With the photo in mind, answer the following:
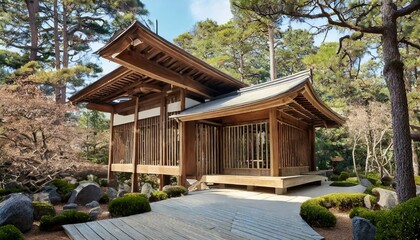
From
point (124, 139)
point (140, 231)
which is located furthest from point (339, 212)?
point (124, 139)

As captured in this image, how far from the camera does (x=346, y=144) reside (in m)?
17.5

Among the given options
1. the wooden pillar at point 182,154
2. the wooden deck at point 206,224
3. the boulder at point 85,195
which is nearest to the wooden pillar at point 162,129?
the wooden pillar at point 182,154

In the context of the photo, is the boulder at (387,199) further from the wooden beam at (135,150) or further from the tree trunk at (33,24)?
the tree trunk at (33,24)

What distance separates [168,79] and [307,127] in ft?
21.3

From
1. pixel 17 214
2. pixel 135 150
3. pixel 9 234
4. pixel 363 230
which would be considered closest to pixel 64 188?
pixel 135 150

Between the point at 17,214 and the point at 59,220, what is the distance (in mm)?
606

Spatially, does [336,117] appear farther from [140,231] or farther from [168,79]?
[140,231]

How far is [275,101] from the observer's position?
246 inches

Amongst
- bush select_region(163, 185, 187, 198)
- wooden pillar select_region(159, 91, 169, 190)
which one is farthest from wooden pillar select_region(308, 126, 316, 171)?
bush select_region(163, 185, 187, 198)

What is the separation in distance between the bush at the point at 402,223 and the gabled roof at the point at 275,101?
12.6ft

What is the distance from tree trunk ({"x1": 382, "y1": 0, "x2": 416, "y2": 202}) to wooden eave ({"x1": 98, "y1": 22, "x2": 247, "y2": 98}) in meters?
4.91

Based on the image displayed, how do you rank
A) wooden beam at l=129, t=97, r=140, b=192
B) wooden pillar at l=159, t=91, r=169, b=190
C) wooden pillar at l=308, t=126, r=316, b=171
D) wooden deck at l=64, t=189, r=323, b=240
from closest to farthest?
1. wooden deck at l=64, t=189, r=323, b=240
2. wooden pillar at l=159, t=91, r=169, b=190
3. wooden beam at l=129, t=97, r=140, b=192
4. wooden pillar at l=308, t=126, r=316, b=171

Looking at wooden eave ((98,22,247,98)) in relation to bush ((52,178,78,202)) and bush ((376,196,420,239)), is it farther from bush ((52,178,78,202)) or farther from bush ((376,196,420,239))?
bush ((376,196,420,239))

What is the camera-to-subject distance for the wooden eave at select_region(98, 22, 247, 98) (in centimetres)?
608
